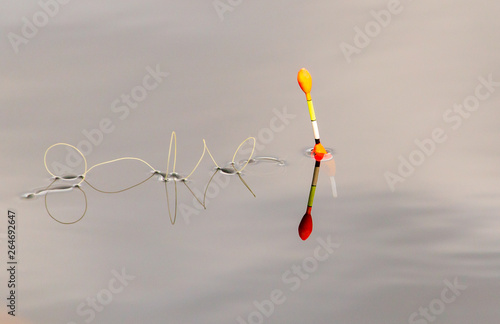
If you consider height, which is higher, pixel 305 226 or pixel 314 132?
pixel 314 132

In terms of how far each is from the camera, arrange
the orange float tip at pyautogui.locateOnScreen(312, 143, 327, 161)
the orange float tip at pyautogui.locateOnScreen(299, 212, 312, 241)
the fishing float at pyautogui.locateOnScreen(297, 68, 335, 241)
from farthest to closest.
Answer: the orange float tip at pyautogui.locateOnScreen(312, 143, 327, 161) < the fishing float at pyautogui.locateOnScreen(297, 68, 335, 241) < the orange float tip at pyautogui.locateOnScreen(299, 212, 312, 241)

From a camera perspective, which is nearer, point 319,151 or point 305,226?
point 305,226

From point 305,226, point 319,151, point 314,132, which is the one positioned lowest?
point 305,226

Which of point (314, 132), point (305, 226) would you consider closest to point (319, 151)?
point (314, 132)

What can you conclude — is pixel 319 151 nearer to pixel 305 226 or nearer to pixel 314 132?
pixel 314 132

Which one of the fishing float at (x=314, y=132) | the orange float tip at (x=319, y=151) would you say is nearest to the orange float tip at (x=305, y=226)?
the fishing float at (x=314, y=132)

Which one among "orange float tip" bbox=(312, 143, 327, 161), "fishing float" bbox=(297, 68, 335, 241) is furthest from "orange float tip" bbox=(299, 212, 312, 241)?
"orange float tip" bbox=(312, 143, 327, 161)

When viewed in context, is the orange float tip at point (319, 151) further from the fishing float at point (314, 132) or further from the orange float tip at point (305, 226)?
the orange float tip at point (305, 226)

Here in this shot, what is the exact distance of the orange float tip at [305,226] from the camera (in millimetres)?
3814

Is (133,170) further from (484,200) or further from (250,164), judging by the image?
(484,200)

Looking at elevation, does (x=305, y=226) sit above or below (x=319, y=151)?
below

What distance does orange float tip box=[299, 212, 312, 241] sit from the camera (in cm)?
381

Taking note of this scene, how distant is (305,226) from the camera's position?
3.88 m

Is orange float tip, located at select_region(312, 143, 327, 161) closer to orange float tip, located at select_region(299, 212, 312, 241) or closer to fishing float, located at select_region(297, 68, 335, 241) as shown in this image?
fishing float, located at select_region(297, 68, 335, 241)
